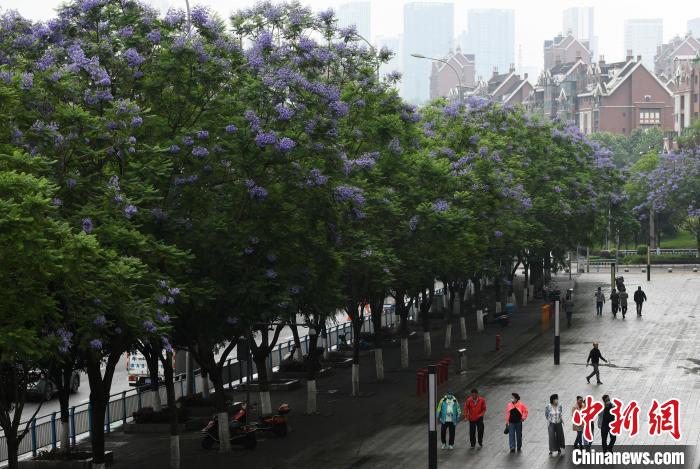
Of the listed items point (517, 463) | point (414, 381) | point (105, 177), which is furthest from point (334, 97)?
point (414, 381)

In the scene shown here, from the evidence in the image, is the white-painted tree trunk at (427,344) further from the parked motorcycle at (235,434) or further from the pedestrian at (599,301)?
the parked motorcycle at (235,434)

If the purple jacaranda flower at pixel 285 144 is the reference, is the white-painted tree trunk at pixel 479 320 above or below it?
below

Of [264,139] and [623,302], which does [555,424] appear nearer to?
[264,139]

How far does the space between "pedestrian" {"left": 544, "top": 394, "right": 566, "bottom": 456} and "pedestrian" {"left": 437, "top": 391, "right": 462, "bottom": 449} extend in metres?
2.36

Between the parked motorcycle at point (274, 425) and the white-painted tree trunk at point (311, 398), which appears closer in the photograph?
the parked motorcycle at point (274, 425)

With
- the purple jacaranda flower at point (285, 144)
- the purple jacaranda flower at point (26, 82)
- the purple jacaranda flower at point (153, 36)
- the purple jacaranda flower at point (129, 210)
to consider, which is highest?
the purple jacaranda flower at point (153, 36)

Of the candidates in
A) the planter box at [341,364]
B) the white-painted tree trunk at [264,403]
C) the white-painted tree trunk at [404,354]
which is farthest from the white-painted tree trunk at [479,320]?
the white-painted tree trunk at [264,403]

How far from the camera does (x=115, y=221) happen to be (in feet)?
81.4

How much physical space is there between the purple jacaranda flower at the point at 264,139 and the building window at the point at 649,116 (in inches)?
6516

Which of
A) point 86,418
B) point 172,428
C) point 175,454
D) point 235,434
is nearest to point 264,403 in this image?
point 235,434

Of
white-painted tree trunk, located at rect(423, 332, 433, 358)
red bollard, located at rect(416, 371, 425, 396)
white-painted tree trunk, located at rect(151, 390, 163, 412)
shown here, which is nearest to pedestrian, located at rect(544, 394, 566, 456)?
red bollard, located at rect(416, 371, 425, 396)
